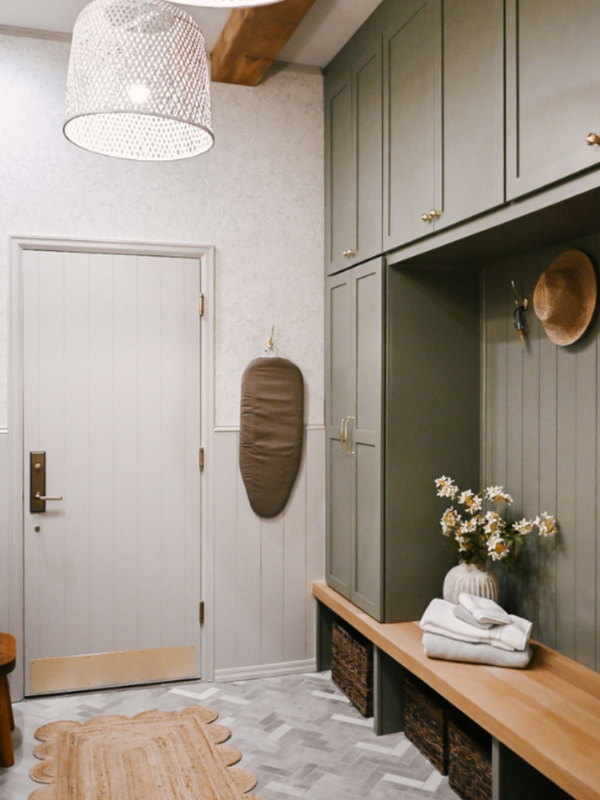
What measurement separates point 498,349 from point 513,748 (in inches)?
57.5

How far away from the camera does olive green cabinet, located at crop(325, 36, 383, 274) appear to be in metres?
2.86

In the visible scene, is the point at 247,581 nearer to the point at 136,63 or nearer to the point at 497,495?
the point at 497,495

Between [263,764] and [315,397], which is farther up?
[315,397]

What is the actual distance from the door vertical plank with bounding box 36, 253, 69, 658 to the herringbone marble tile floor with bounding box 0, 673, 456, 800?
1.09 ft

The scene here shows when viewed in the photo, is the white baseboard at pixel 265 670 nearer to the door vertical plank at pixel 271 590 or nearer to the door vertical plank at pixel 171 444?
the door vertical plank at pixel 271 590

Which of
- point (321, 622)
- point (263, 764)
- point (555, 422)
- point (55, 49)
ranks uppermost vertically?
point (55, 49)

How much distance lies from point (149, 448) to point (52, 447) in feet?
1.39

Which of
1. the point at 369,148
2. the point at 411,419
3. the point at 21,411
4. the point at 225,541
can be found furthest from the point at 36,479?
the point at 369,148

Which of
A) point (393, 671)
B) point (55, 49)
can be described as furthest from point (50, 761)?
point (55, 49)

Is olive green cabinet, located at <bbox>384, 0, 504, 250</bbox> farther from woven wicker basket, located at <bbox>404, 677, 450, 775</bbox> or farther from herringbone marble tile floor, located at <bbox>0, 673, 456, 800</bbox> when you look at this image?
herringbone marble tile floor, located at <bbox>0, 673, 456, 800</bbox>

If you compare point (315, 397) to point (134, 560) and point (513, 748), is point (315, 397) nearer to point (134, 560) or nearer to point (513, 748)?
point (134, 560)

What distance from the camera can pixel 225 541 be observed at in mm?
3342

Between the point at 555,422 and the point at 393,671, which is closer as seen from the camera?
the point at 555,422

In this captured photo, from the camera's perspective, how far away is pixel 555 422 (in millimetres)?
2426
